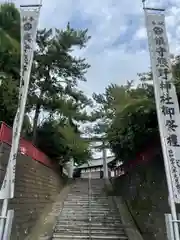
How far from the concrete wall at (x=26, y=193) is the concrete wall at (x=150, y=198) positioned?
3052 millimetres

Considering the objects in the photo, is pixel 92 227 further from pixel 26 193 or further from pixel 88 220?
pixel 26 193

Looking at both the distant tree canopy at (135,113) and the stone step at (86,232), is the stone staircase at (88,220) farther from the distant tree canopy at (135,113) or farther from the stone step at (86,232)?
the distant tree canopy at (135,113)

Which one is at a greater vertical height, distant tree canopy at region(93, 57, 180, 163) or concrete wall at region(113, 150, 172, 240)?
distant tree canopy at region(93, 57, 180, 163)

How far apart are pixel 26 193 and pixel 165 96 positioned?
4.31m

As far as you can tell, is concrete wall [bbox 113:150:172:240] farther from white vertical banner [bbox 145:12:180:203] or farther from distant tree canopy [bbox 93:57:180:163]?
white vertical banner [bbox 145:12:180:203]

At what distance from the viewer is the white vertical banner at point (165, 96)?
5031 mm

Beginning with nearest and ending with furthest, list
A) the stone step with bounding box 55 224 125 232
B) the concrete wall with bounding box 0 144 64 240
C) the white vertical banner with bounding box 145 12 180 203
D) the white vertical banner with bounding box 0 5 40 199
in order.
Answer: the white vertical banner with bounding box 145 12 180 203, the white vertical banner with bounding box 0 5 40 199, the concrete wall with bounding box 0 144 64 240, the stone step with bounding box 55 224 125 232

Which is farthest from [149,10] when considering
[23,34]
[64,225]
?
[64,225]

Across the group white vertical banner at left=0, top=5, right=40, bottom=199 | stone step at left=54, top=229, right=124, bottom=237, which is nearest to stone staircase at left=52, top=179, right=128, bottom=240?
stone step at left=54, top=229, right=124, bottom=237

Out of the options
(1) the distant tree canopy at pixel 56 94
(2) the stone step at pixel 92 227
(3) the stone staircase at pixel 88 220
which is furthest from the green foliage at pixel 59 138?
(2) the stone step at pixel 92 227

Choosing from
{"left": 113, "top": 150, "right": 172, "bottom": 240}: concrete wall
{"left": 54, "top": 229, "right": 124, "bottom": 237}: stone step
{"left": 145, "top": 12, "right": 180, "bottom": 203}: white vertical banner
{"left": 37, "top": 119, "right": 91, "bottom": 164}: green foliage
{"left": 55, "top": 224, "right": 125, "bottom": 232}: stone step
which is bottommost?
{"left": 54, "top": 229, "right": 124, "bottom": 237}: stone step

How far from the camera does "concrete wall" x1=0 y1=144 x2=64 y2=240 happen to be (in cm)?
620

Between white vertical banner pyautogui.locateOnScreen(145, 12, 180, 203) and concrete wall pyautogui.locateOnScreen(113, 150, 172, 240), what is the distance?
1.21 meters

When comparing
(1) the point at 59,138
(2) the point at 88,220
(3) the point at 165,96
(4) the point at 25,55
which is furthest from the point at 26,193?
(1) the point at 59,138
